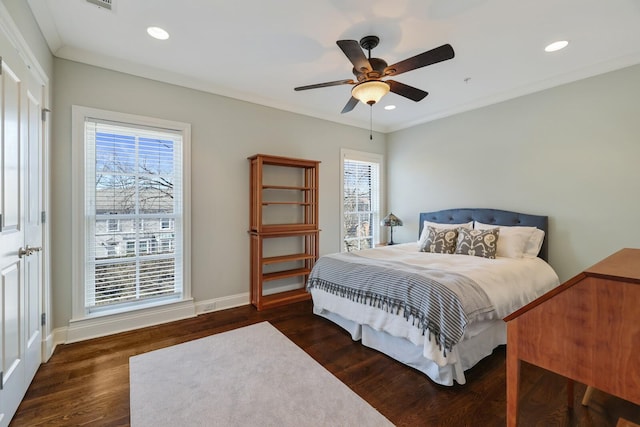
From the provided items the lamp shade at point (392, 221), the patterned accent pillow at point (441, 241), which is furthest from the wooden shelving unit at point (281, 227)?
the patterned accent pillow at point (441, 241)

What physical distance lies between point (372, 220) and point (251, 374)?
3647 mm

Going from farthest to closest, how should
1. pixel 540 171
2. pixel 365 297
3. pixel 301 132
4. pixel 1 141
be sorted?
1. pixel 301 132
2. pixel 540 171
3. pixel 365 297
4. pixel 1 141

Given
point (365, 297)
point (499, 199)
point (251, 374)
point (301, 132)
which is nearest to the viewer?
point (251, 374)

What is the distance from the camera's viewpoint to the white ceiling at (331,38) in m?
2.13

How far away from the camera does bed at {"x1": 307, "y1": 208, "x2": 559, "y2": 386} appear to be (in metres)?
2.04

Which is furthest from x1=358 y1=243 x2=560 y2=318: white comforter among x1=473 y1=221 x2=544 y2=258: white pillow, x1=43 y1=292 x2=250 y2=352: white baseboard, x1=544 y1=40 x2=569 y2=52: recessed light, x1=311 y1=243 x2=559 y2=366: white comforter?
x1=544 y1=40 x2=569 y2=52: recessed light

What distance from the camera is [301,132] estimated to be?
14.1ft

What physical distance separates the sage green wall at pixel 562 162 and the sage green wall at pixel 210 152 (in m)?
2.00

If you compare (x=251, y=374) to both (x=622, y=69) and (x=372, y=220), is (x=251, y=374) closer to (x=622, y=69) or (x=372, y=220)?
(x=372, y=220)

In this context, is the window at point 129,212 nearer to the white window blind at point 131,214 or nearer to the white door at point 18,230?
the white window blind at point 131,214

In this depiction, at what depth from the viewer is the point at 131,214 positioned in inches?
120

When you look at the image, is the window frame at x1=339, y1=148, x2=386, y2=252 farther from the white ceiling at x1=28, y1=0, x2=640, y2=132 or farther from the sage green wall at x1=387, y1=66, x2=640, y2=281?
the white ceiling at x1=28, y1=0, x2=640, y2=132

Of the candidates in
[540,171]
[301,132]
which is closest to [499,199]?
[540,171]

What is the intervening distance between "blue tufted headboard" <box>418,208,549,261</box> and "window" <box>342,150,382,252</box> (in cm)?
91
